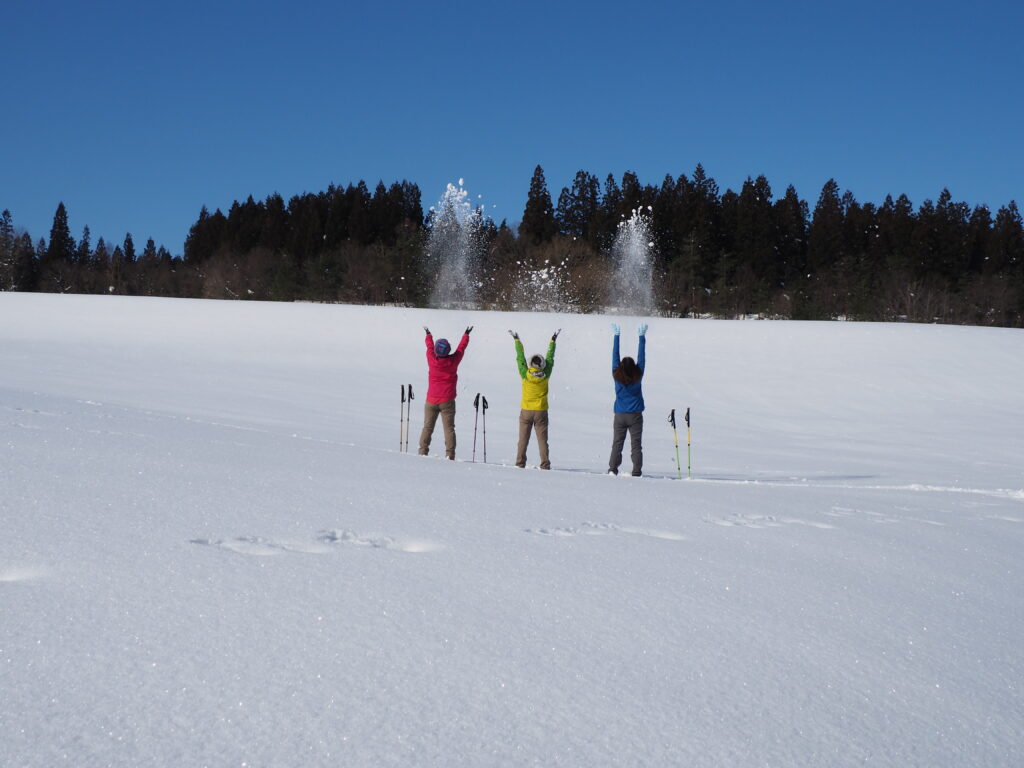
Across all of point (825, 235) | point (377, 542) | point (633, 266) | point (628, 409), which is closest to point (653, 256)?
point (633, 266)

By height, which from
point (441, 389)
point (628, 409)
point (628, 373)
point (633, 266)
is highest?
point (633, 266)

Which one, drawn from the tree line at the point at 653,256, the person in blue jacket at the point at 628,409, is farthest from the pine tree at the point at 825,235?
the person in blue jacket at the point at 628,409

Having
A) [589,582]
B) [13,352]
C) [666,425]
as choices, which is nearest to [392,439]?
[666,425]

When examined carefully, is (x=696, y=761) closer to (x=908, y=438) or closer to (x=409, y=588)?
(x=409, y=588)

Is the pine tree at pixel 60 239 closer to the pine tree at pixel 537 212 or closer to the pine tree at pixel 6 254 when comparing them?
Answer: the pine tree at pixel 6 254

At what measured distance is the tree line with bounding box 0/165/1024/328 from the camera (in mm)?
53844

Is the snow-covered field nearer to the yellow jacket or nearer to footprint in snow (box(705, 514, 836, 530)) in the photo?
footprint in snow (box(705, 514, 836, 530))

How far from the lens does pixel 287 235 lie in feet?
287

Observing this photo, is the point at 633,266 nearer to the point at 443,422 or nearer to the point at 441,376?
the point at 441,376

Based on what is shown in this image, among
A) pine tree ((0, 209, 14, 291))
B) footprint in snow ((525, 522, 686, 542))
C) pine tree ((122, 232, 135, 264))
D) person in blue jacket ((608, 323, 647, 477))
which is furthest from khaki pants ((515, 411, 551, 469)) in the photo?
pine tree ((122, 232, 135, 264))

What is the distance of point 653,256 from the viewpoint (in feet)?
232

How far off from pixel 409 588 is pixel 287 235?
293 ft

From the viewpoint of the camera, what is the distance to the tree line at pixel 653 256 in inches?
2120

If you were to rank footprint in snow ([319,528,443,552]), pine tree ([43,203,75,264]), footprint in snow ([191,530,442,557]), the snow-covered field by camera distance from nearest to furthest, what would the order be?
1. the snow-covered field
2. footprint in snow ([191,530,442,557])
3. footprint in snow ([319,528,443,552])
4. pine tree ([43,203,75,264])
